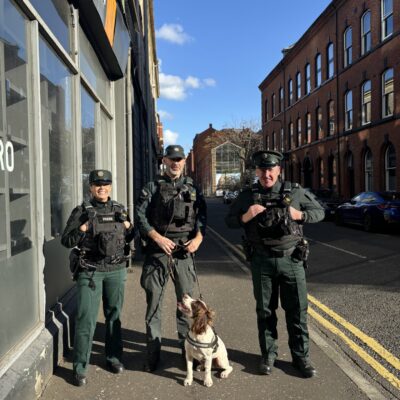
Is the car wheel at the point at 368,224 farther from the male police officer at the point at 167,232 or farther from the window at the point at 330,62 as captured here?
the window at the point at 330,62

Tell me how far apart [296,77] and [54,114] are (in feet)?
118

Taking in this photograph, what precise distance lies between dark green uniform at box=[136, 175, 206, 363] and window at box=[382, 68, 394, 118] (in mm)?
21108

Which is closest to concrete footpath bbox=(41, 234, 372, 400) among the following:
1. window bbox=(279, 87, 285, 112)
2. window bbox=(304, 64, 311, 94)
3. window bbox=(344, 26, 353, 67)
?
window bbox=(344, 26, 353, 67)

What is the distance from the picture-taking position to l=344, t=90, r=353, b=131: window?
88.9 ft

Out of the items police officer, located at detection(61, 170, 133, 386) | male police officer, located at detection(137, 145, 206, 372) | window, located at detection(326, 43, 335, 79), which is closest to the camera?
police officer, located at detection(61, 170, 133, 386)

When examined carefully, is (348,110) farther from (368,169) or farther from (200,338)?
(200,338)

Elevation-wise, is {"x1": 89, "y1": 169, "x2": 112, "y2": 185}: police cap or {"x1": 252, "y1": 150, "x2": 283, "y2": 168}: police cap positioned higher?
{"x1": 252, "y1": 150, "x2": 283, "y2": 168}: police cap

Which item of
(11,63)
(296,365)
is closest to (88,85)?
(11,63)

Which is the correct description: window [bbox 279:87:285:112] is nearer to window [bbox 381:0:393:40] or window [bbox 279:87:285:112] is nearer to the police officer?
window [bbox 381:0:393:40]

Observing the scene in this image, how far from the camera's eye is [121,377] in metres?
3.82

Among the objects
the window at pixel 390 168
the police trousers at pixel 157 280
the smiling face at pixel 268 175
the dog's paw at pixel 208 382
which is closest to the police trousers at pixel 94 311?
the police trousers at pixel 157 280

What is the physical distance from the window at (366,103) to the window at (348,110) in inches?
63.0

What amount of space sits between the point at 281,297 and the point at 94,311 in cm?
168

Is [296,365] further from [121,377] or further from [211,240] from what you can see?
[211,240]
